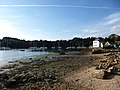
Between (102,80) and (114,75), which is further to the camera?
(114,75)

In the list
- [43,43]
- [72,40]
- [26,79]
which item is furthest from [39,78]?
[43,43]

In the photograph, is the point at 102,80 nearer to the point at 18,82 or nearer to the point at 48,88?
the point at 48,88

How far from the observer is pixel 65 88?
16094 millimetres

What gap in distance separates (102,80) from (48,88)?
5.14m

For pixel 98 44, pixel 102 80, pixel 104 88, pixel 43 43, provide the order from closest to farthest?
pixel 104 88 → pixel 102 80 → pixel 98 44 → pixel 43 43

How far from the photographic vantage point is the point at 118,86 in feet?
52.2

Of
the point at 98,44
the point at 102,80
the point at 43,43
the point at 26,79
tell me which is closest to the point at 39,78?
the point at 26,79

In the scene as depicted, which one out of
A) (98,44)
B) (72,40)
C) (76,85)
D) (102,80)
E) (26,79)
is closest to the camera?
(76,85)

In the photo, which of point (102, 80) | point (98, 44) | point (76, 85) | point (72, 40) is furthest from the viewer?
point (72, 40)

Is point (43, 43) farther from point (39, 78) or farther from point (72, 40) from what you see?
point (39, 78)

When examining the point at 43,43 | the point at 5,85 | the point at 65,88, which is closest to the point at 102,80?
the point at 65,88

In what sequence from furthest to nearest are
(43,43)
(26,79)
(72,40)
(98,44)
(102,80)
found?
(43,43) → (72,40) → (98,44) → (26,79) → (102,80)

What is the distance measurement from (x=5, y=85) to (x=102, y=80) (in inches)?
339

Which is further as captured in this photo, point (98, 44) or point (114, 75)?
point (98, 44)
